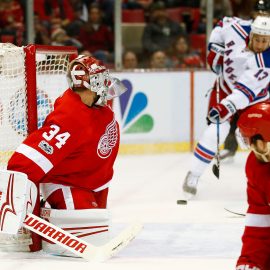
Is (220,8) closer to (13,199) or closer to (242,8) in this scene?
(242,8)

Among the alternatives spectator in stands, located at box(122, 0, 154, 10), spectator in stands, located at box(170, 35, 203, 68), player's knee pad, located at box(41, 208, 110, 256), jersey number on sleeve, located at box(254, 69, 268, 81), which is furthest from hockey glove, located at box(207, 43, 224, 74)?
spectator in stands, located at box(122, 0, 154, 10)

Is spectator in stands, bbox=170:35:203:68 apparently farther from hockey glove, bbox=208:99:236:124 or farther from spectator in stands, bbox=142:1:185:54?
hockey glove, bbox=208:99:236:124

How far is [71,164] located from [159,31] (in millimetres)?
3736

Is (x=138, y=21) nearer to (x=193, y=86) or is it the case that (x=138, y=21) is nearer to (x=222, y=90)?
(x=193, y=86)

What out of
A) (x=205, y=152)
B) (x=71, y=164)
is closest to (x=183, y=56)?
(x=205, y=152)

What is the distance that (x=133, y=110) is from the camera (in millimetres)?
6465

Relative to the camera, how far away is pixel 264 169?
7.93 ft

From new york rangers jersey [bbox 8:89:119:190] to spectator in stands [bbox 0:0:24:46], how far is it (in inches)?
126

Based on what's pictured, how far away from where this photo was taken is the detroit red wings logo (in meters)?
3.51

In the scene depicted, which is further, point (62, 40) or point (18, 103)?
point (62, 40)

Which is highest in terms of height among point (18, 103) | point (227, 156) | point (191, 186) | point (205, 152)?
point (18, 103)

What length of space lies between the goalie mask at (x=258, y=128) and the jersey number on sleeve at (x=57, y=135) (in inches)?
44.0

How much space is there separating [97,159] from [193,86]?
10.4 ft

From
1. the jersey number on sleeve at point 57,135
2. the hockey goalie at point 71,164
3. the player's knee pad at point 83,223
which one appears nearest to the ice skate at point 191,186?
the hockey goalie at point 71,164
